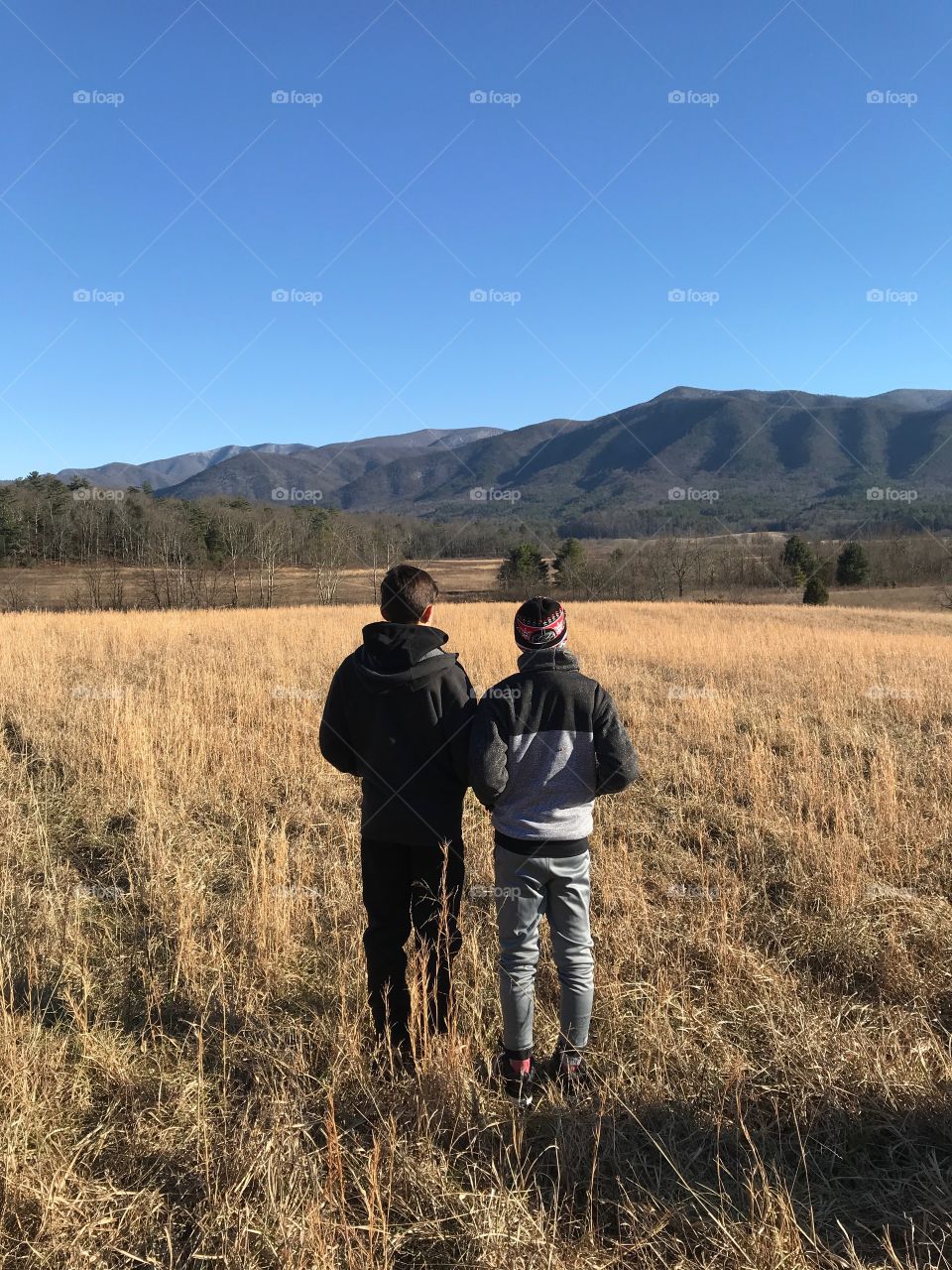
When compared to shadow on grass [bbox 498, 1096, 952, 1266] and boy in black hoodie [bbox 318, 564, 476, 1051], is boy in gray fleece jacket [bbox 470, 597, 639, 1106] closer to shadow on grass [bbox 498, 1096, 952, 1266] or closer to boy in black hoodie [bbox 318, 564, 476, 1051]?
boy in black hoodie [bbox 318, 564, 476, 1051]

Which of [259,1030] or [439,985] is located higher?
[439,985]

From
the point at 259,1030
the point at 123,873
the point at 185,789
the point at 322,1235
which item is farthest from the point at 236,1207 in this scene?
the point at 185,789

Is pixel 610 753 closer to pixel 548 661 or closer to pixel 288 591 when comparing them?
pixel 548 661

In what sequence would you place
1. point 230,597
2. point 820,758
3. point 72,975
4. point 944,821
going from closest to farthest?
point 72,975, point 944,821, point 820,758, point 230,597

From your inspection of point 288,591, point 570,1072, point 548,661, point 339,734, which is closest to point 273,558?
point 288,591

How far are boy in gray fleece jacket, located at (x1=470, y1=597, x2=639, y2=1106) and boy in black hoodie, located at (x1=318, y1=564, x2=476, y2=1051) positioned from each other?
0.19 m

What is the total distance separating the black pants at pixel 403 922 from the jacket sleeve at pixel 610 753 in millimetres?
690

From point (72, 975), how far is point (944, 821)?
5.98 metres

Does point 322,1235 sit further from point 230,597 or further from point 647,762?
point 230,597

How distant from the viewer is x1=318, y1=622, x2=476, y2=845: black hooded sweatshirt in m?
2.72

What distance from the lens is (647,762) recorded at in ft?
23.0

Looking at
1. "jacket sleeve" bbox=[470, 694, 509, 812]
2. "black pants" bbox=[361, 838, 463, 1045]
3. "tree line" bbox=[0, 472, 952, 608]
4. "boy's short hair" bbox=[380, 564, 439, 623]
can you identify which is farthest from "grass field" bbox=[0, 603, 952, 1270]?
"tree line" bbox=[0, 472, 952, 608]

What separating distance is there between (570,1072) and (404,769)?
1.33m

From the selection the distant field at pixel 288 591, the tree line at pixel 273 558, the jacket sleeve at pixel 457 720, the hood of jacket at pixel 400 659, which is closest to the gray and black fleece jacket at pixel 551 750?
the jacket sleeve at pixel 457 720
